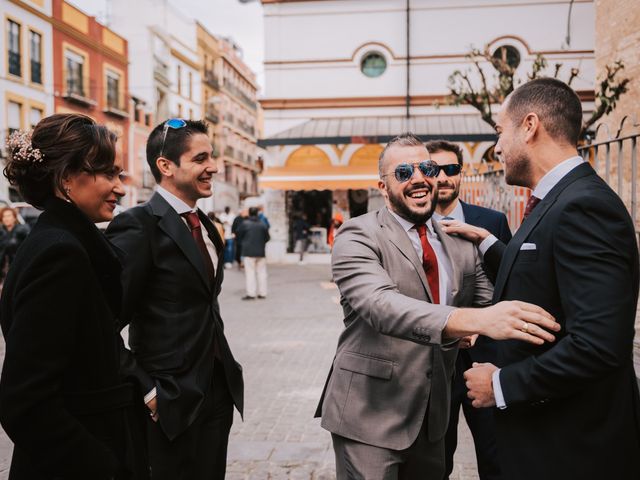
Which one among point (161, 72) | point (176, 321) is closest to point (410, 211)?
point (176, 321)

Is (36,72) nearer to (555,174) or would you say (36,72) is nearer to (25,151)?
(25,151)

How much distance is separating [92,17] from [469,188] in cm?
2994

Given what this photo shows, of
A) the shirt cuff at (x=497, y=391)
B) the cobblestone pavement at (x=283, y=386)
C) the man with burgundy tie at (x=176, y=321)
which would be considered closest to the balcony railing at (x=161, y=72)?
the cobblestone pavement at (x=283, y=386)

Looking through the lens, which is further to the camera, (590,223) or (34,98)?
(34,98)

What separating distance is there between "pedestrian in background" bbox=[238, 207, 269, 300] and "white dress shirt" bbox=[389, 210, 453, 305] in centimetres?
1092

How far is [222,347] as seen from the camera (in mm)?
3303

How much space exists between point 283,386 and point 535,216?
5.28 m

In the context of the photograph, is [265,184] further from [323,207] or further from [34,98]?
[34,98]

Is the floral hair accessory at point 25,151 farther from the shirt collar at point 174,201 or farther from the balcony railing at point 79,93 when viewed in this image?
the balcony railing at point 79,93

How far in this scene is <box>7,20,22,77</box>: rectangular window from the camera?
2788 centimetres

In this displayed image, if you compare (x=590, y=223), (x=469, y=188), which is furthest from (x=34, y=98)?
(x=590, y=223)

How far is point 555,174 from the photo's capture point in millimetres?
2234

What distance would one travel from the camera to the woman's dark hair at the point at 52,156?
2.10 metres

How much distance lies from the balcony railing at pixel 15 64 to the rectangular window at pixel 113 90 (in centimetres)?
744
